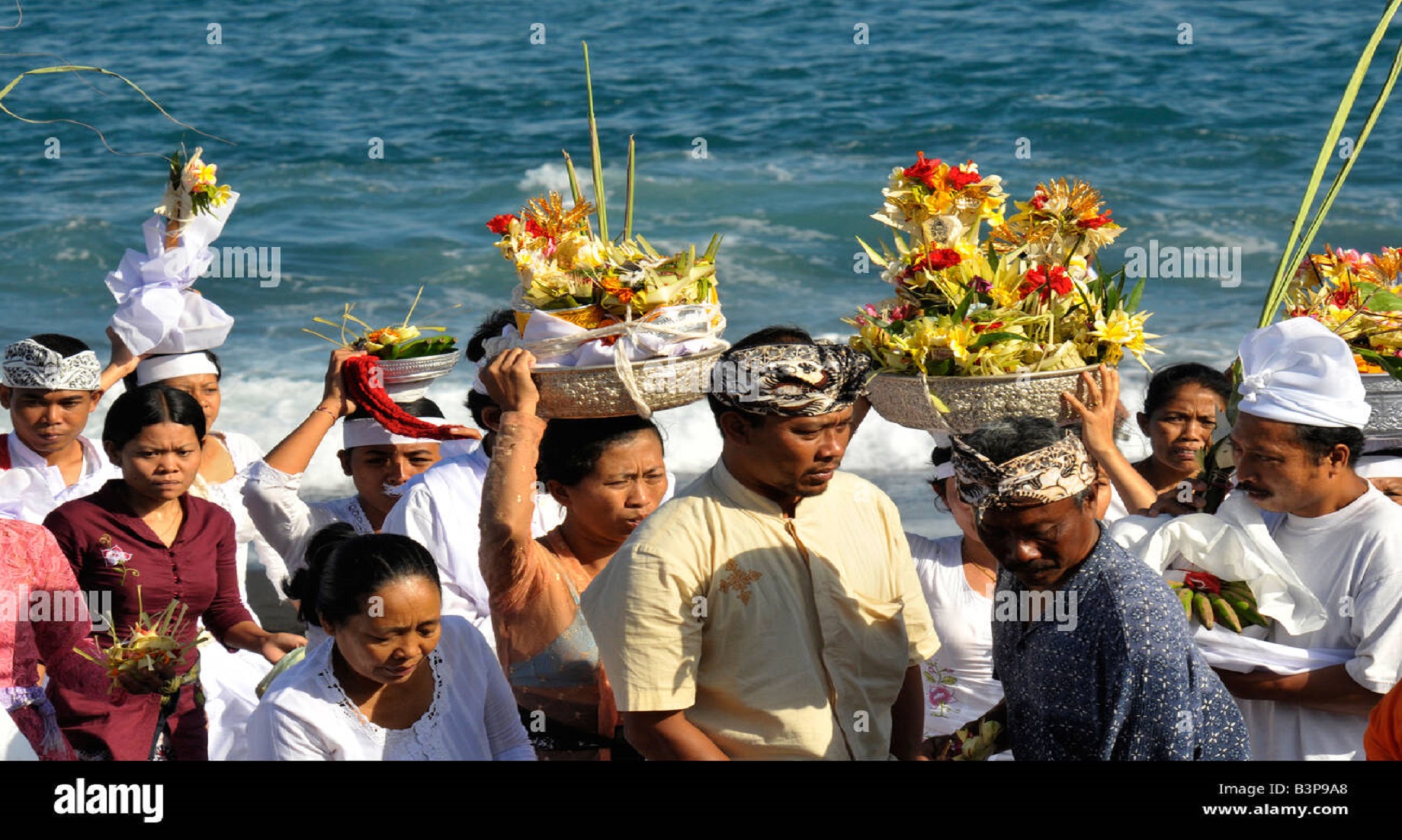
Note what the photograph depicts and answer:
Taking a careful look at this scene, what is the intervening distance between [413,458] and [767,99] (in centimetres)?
1420

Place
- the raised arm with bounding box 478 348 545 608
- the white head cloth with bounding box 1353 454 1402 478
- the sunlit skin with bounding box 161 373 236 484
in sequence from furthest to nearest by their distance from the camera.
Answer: the sunlit skin with bounding box 161 373 236 484
the white head cloth with bounding box 1353 454 1402 478
the raised arm with bounding box 478 348 545 608

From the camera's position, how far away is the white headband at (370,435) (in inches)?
200

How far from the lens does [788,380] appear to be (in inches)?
126

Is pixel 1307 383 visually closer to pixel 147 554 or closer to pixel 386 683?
pixel 386 683

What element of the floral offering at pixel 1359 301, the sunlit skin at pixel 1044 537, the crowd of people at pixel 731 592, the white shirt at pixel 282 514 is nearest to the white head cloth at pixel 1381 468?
the crowd of people at pixel 731 592

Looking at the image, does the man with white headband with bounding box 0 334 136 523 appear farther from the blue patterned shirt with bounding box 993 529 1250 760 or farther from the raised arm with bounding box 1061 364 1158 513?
the blue patterned shirt with bounding box 993 529 1250 760

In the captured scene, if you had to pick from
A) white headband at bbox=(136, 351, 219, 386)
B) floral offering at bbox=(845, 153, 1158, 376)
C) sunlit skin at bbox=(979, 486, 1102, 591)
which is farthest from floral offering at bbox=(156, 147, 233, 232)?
sunlit skin at bbox=(979, 486, 1102, 591)

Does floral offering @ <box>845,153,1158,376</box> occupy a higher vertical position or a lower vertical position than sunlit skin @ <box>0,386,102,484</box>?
higher

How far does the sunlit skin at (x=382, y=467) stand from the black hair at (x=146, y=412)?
0.57 meters

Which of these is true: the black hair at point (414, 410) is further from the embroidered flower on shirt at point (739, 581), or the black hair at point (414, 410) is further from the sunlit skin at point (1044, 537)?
the sunlit skin at point (1044, 537)

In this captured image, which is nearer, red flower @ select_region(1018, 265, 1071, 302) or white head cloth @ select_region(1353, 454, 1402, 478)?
red flower @ select_region(1018, 265, 1071, 302)

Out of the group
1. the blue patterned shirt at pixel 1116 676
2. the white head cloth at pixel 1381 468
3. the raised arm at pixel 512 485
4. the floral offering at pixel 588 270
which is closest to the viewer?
the blue patterned shirt at pixel 1116 676

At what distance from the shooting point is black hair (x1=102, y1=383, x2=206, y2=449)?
15.3 feet

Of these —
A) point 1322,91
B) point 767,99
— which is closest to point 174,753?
point 767,99
